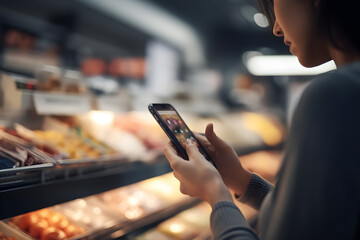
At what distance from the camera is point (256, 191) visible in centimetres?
114

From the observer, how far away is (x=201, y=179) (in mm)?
856

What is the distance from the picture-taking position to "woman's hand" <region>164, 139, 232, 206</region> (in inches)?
32.7

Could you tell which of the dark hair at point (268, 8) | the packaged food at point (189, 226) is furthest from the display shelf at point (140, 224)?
the dark hair at point (268, 8)

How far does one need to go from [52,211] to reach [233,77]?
5842mm

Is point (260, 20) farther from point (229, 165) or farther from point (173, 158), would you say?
point (173, 158)

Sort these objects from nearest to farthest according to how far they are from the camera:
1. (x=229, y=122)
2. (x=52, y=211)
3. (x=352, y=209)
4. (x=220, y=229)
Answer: (x=352, y=209) → (x=220, y=229) → (x=52, y=211) → (x=229, y=122)

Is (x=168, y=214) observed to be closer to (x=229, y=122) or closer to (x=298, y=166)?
(x=298, y=166)

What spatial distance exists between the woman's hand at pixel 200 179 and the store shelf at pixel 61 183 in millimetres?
494

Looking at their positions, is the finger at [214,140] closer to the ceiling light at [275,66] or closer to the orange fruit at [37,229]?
the orange fruit at [37,229]

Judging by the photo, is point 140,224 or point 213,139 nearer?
point 213,139

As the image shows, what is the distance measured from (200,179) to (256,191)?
0.37m

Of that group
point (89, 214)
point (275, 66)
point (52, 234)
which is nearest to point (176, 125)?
point (52, 234)

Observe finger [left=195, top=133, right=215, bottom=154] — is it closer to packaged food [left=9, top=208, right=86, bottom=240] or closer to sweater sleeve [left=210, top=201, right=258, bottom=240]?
sweater sleeve [left=210, top=201, right=258, bottom=240]

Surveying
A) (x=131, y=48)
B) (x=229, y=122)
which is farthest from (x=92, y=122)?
(x=131, y=48)
